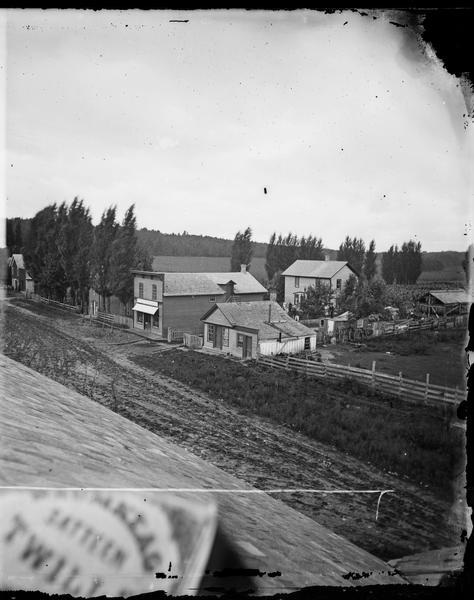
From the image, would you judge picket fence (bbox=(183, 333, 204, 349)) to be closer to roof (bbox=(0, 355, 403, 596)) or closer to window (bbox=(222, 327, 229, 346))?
window (bbox=(222, 327, 229, 346))

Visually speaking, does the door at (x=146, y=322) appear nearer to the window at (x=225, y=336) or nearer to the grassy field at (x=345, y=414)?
the grassy field at (x=345, y=414)

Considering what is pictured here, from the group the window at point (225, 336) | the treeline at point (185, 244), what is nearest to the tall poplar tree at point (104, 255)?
the treeline at point (185, 244)

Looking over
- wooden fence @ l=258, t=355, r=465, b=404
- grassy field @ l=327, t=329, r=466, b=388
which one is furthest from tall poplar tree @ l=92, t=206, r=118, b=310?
grassy field @ l=327, t=329, r=466, b=388

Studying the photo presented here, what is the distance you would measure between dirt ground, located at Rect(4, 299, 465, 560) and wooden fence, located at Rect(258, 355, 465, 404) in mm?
209

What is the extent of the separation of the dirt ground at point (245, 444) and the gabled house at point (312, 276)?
677 mm

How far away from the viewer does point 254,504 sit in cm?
175

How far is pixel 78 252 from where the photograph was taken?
6.88 feet

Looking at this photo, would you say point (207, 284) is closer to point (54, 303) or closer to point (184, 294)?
point (184, 294)

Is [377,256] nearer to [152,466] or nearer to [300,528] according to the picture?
[300,528]

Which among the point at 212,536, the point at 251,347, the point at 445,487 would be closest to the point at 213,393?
the point at 251,347

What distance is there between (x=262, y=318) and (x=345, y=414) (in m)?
0.63

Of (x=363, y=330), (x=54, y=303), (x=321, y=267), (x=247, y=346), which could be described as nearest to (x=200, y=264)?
(x=247, y=346)

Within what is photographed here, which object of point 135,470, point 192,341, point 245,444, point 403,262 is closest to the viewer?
point 135,470

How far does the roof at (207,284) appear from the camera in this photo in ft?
6.75
